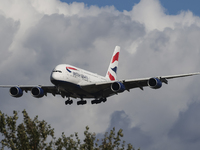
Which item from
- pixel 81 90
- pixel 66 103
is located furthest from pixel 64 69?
pixel 66 103

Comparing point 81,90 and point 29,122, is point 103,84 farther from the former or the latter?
point 29,122

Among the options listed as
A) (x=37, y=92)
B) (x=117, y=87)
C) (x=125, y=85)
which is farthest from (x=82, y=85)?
(x=37, y=92)

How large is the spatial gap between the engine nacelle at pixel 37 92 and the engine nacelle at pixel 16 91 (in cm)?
257

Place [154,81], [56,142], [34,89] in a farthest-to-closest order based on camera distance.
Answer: [34,89]
[154,81]
[56,142]

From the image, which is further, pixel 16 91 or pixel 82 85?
pixel 16 91

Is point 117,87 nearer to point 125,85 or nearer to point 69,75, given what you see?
point 125,85

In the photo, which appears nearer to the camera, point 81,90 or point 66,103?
point 81,90

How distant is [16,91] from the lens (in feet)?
239

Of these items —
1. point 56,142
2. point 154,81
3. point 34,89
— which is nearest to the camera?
point 56,142

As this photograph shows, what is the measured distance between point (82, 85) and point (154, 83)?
10256 millimetres

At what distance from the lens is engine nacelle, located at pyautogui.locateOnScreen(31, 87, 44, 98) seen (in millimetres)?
70688

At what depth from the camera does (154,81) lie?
6456 centimetres

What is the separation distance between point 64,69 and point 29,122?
2573 cm

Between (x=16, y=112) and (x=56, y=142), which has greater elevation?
(x=16, y=112)
